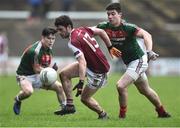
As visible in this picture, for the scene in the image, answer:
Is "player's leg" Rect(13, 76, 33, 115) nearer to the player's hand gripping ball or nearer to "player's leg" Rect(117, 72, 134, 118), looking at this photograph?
the player's hand gripping ball

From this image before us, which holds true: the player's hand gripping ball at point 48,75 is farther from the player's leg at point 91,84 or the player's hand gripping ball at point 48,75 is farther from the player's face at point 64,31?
the player's face at point 64,31

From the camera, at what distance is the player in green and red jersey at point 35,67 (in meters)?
15.6

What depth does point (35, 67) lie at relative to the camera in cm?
1580

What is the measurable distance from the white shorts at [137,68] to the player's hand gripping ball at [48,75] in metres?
1.63

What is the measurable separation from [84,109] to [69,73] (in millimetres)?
2752

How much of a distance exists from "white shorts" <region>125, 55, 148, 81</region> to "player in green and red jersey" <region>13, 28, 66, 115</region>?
6.35 ft

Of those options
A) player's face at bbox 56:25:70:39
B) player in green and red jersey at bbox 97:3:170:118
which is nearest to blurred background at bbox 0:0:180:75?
player in green and red jersey at bbox 97:3:170:118

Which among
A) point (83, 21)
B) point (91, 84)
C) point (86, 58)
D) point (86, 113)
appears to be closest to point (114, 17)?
point (86, 58)

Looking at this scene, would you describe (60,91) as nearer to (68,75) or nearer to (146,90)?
(68,75)

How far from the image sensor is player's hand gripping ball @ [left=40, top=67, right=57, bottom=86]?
49.1 ft

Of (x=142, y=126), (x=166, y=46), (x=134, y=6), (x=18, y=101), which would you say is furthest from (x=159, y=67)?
(x=142, y=126)

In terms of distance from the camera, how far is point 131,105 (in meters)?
18.6

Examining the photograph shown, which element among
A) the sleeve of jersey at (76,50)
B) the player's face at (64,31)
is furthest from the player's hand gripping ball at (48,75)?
the sleeve of jersey at (76,50)

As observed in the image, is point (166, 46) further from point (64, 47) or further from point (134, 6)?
point (64, 47)
